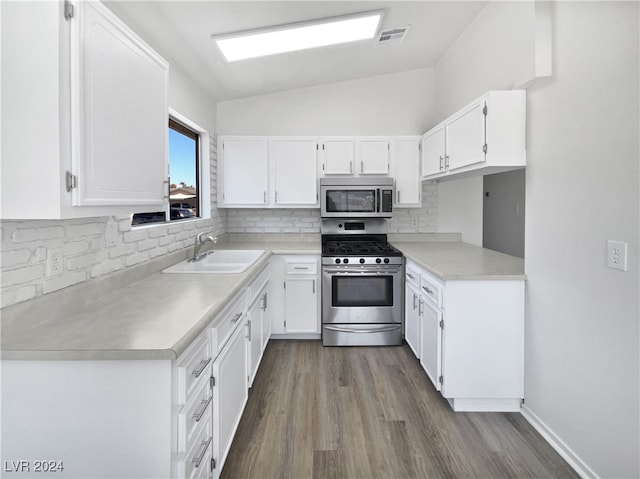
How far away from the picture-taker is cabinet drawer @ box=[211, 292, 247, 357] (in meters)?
1.62

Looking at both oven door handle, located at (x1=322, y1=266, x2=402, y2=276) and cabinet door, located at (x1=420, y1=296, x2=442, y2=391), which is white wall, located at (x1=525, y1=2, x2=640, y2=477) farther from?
oven door handle, located at (x1=322, y1=266, x2=402, y2=276)

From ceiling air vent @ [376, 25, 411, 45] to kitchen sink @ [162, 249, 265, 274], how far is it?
2073 millimetres

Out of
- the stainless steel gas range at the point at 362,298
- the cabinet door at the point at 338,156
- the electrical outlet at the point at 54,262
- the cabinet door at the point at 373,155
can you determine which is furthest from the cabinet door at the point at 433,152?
the electrical outlet at the point at 54,262

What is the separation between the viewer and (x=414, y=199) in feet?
12.7

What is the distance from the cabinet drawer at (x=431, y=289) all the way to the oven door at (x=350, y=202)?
42.4 inches

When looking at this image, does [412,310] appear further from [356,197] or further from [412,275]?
[356,197]

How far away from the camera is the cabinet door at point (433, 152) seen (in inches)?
124

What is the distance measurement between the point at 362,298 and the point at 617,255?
2141 millimetres

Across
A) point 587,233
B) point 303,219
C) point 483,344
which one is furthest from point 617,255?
point 303,219

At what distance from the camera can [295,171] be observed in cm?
386

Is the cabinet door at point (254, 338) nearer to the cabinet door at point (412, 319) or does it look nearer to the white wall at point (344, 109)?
the cabinet door at point (412, 319)

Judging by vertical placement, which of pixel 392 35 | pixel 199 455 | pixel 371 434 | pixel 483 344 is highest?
pixel 392 35

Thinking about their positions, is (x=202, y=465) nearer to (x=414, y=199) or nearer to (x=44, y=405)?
(x=44, y=405)

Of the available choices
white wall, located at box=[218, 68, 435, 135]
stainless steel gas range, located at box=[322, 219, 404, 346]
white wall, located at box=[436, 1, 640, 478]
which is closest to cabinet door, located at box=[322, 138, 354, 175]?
white wall, located at box=[218, 68, 435, 135]
